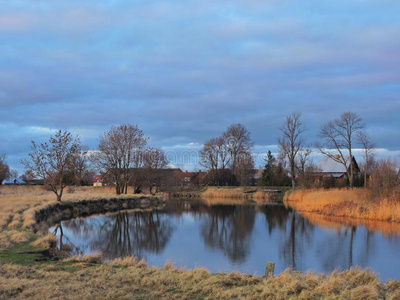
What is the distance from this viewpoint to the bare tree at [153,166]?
45.5 metres

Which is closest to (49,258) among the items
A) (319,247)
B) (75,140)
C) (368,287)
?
(368,287)

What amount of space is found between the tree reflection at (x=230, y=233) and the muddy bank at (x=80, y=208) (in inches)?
314

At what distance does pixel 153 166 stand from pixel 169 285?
128ft

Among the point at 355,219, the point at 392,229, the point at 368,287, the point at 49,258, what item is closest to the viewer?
the point at 368,287

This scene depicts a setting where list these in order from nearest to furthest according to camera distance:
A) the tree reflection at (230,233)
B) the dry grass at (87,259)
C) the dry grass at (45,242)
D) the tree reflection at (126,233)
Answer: the dry grass at (87,259), the dry grass at (45,242), the tree reflection at (230,233), the tree reflection at (126,233)

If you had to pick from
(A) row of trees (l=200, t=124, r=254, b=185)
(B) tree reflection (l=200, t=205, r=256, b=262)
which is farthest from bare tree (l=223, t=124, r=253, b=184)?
(B) tree reflection (l=200, t=205, r=256, b=262)

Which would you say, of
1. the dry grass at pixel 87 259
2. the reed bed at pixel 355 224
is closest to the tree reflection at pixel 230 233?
the reed bed at pixel 355 224

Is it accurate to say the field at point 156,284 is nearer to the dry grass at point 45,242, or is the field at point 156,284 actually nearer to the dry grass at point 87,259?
the dry grass at point 87,259

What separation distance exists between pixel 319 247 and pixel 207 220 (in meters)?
11.5

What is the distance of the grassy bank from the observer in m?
22.3

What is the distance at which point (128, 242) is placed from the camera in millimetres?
17422

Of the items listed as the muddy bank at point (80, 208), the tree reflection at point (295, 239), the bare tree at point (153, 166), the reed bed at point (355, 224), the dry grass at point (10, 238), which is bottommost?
the tree reflection at point (295, 239)

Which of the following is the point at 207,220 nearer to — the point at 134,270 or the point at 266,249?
the point at 266,249

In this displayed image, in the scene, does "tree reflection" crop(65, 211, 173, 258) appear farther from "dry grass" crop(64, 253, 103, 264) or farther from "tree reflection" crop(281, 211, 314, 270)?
"tree reflection" crop(281, 211, 314, 270)
